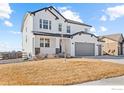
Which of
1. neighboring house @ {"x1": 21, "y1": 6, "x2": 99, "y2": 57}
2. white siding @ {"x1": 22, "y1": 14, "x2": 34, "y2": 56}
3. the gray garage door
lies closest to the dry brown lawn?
the gray garage door

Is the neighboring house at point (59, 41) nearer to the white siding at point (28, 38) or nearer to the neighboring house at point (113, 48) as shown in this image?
the white siding at point (28, 38)

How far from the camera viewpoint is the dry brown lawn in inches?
223

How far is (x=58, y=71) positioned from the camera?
6551 mm

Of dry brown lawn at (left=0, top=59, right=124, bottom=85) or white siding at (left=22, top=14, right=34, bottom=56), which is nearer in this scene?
dry brown lawn at (left=0, top=59, right=124, bottom=85)

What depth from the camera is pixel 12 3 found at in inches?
185

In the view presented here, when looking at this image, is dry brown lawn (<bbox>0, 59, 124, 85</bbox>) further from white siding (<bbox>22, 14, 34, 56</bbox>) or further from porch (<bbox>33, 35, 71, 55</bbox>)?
white siding (<bbox>22, 14, 34, 56</bbox>)

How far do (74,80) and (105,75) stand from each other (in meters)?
1.09

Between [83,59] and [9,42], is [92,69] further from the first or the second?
[9,42]

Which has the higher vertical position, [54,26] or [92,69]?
[54,26]

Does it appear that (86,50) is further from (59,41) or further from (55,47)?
(55,47)

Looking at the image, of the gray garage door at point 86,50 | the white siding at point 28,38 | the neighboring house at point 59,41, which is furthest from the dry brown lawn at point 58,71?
the white siding at point 28,38

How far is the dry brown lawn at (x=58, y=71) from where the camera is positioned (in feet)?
18.6
